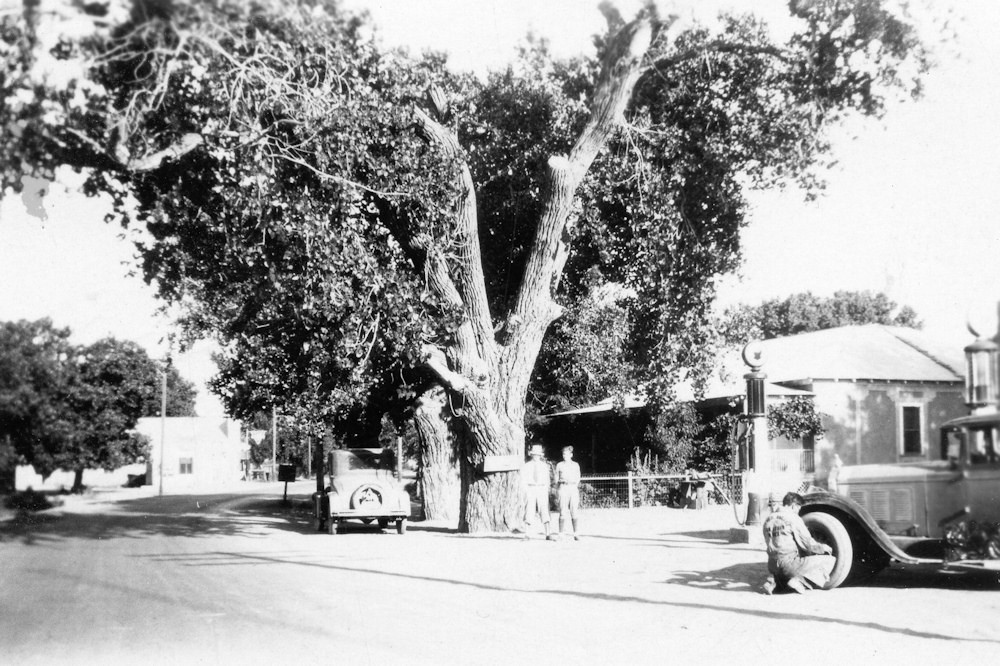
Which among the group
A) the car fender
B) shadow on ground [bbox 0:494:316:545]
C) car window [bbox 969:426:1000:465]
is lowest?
shadow on ground [bbox 0:494:316:545]

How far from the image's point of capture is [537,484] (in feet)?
54.7

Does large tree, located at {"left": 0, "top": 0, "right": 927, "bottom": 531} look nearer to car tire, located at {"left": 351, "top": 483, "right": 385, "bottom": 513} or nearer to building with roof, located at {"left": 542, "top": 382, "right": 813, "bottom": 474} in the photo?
car tire, located at {"left": 351, "top": 483, "right": 385, "bottom": 513}

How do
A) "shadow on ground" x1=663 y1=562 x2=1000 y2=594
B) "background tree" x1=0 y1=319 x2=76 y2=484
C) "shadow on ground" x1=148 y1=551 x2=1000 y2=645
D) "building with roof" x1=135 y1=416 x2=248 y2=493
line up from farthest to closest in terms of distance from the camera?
"building with roof" x1=135 y1=416 x2=248 y2=493 → "shadow on ground" x1=663 y1=562 x2=1000 y2=594 → "shadow on ground" x1=148 y1=551 x2=1000 y2=645 → "background tree" x1=0 y1=319 x2=76 y2=484

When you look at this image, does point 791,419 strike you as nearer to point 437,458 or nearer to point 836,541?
point 437,458

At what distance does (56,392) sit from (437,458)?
14.8m

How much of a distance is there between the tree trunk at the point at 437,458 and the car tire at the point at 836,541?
13.0 metres

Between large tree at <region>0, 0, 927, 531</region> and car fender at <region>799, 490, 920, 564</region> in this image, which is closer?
car fender at <region>799, 490, 920, 564</region>

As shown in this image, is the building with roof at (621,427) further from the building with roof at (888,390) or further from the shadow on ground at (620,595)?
the shadow on ground at (620,595)

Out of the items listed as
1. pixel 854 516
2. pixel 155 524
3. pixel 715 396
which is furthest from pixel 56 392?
pixel 715 396

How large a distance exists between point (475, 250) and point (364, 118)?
477 centimetres

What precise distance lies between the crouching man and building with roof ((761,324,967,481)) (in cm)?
144

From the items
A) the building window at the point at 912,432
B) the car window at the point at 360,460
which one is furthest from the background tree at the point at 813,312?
the building window at the point at 912,432

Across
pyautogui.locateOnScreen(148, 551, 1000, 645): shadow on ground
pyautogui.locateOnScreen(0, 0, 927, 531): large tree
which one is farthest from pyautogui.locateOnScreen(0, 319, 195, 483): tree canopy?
pyautogui.locateOnScreen(148, 551, 1000, 645): shadow on ground

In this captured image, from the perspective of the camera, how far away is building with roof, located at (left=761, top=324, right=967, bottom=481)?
10.1 m
